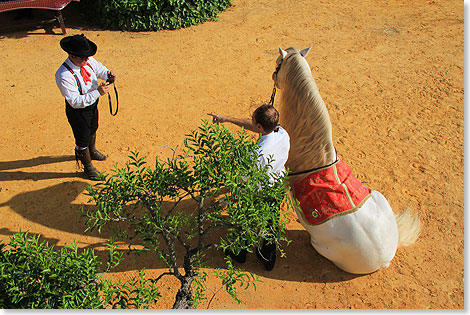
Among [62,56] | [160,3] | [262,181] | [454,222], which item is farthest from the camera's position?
[160,3]

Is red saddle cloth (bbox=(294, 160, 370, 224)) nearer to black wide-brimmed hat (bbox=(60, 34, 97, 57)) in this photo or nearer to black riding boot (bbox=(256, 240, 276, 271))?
black riding boot (bbox=(256, 240, 276, 271))

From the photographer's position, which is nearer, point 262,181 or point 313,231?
point 262,181

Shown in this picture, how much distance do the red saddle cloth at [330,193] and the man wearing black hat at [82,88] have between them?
260 cm

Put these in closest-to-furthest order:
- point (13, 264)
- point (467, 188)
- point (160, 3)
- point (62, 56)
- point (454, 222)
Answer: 1. point (13, 264)
2. point (454, 222)
3. point (467, 188)
4. point (62, 56)
5. point (160, 3)

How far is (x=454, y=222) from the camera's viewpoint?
5086mm

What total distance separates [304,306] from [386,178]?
2361 millimetres

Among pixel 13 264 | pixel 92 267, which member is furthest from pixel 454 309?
pixel 13 264

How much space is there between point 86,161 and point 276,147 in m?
2.84

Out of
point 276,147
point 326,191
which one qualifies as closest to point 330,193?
point 326,191

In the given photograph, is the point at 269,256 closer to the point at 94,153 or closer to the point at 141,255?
the point at 141,255

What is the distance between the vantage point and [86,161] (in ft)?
17.6

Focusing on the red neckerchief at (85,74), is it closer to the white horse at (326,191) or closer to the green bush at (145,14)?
the white horse at (326,191)

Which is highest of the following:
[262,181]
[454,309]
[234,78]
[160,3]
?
[262,181]

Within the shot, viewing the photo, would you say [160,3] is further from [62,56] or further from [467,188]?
[467,188]
